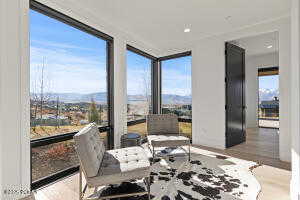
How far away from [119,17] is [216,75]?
2.51 meters

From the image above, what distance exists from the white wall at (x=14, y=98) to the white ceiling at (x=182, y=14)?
957 millimetres

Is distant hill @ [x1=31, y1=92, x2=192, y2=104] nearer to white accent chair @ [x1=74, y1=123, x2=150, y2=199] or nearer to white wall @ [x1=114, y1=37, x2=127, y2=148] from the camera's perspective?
white wall @ [x1=114, y1=37, x2=127, y2=148]

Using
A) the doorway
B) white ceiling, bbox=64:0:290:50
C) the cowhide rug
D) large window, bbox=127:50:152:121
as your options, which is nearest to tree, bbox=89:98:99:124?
large window, bbox=127:50:152:121

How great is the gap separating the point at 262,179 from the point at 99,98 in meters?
2.99

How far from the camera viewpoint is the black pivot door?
3736mm

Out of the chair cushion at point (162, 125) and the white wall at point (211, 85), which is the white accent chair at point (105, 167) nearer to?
the chair cushion at point (162, 125)

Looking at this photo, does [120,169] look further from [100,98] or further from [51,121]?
[100,98]

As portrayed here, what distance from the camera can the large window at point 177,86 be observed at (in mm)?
4430

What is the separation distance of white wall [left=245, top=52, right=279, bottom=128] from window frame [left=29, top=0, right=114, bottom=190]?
18.1 ft

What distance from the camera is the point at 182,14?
2.83 meters

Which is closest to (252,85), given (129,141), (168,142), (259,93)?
(259,93)

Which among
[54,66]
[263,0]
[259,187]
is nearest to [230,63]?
[263,0]

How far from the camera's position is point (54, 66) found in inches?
92.1

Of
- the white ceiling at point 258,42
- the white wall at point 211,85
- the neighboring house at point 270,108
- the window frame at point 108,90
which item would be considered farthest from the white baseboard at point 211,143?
the neighboring house at point 270,108
